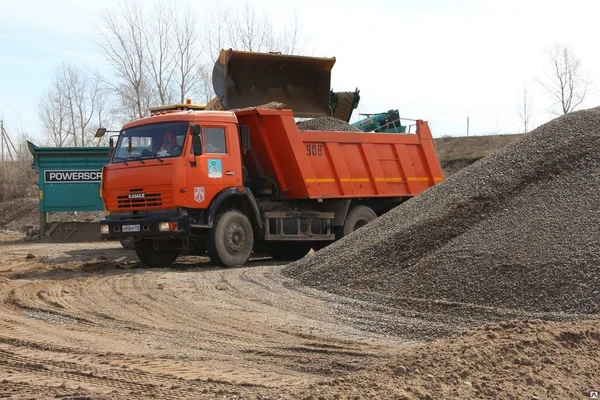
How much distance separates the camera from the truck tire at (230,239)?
1339cm

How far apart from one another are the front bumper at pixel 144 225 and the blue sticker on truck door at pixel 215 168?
0.81m

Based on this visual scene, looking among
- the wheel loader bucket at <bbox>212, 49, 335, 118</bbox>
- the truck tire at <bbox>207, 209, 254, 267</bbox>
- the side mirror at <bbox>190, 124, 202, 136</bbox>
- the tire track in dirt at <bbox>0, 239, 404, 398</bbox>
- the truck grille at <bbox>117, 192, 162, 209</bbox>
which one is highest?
the wheel loader bucket at <bbox>212, 49, 335, 118</bbox>

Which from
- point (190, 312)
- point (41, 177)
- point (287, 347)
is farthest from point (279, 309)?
point (41, 177)

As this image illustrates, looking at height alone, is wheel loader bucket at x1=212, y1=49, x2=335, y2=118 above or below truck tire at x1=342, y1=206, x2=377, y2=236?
above

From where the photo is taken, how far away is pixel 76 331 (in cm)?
813

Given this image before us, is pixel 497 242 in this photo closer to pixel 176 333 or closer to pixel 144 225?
pixel 176 333

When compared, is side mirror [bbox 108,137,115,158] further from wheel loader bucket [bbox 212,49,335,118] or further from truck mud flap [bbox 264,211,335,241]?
truck mud flap [bbox 264,211,335,241]

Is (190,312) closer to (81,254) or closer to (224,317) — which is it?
(224,317)

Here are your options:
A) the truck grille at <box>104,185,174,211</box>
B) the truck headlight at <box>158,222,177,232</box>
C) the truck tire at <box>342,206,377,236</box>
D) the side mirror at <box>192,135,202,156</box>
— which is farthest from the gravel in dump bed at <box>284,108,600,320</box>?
the truck tire at <box>342,206,377,236</box>

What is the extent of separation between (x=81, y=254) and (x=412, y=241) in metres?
8.28

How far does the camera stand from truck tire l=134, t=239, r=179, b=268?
1422 cm

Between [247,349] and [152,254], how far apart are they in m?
7.56

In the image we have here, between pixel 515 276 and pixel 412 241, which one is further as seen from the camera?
pixel 412 241

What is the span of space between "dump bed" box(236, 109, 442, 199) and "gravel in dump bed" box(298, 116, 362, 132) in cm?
48
